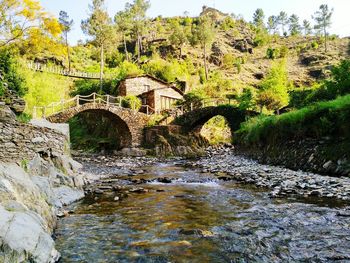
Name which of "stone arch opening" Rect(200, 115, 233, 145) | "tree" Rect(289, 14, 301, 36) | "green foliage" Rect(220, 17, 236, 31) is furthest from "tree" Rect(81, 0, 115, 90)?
"tree" Rect(289, 14, 301, 36)

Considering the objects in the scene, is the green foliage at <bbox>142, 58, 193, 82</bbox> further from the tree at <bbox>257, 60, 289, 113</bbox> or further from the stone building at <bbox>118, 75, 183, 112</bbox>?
the tree at <bbox>257, 60, 289, 113</bbox>

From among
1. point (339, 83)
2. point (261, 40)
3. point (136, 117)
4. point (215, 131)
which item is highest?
point (261, 40)

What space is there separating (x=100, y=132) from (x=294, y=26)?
94.8 meters

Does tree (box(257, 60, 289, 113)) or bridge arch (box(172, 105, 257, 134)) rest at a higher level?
tree (box(257, 60, 289, 113))

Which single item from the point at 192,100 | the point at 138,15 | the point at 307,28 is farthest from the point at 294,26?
the point at 192,100

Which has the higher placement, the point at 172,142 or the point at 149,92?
the point at 149,92

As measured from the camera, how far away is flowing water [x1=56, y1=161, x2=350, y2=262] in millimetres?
4398

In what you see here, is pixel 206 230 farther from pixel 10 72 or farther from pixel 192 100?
pixel 192 100

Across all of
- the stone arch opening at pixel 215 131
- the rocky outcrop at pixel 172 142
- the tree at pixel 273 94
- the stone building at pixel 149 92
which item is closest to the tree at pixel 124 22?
Answer: the stone building at pixel 149 92

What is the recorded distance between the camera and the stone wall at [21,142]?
8.41 m

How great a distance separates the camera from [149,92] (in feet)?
128

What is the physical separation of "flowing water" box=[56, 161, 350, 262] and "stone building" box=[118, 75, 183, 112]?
30.4 metres

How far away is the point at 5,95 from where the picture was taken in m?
11.2

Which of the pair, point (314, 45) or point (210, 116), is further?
point (314, 45)
